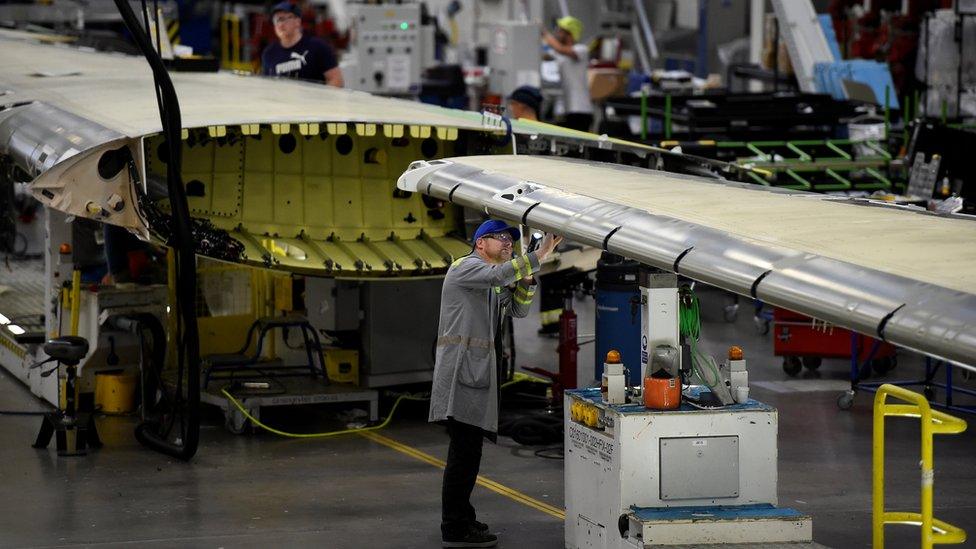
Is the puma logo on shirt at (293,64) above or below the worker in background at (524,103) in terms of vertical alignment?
above

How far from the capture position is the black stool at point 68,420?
10055mm

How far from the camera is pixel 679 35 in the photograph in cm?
3225

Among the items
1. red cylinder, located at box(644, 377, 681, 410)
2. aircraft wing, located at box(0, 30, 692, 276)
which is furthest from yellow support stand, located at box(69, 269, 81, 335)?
red cylinder, located at box(644, 377, 681, 410)

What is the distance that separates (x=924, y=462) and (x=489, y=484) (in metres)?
3.60

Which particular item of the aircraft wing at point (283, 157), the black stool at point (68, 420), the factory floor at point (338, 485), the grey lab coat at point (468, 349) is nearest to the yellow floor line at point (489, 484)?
the factory floor at point (338, 485)

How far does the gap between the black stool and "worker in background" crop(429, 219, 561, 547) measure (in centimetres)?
316

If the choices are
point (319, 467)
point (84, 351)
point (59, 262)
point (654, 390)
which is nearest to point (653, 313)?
point (654, 390)

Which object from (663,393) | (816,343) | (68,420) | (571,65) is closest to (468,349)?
(663,393)

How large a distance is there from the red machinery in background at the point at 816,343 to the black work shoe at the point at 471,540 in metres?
5.09

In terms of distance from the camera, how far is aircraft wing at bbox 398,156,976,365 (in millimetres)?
4891

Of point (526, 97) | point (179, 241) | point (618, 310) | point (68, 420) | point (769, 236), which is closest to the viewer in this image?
point (769, 236)

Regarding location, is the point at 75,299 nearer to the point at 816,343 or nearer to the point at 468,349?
the point at 468,349

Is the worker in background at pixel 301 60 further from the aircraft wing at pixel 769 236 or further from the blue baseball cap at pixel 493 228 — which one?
the blue baseball cap at pixel 493 228

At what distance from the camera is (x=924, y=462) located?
642 cm
